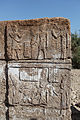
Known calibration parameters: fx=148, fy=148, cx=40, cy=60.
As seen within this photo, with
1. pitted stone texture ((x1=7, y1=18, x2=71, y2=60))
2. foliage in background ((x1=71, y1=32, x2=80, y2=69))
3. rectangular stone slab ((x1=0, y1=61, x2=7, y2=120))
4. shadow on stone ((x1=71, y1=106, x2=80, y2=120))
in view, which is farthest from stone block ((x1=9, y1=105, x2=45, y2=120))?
foliage in background ((x1=71, y1=32, x2=80, y2=69))

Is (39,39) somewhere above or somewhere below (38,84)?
above

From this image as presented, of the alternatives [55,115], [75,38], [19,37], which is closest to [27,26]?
[19,37]

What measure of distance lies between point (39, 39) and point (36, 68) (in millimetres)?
529

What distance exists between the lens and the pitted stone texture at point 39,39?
8.59ft

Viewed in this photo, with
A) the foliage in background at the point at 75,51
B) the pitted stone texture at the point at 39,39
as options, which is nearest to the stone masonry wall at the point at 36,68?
the pitted stone texture at the point at 39,39

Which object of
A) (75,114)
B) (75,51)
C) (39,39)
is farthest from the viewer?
(75,51)

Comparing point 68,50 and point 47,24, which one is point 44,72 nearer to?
point 68,50

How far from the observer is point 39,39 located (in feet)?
8.75

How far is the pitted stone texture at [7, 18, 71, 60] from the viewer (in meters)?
2.62

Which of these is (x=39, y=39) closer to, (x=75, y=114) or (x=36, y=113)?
(x=36, y=113)

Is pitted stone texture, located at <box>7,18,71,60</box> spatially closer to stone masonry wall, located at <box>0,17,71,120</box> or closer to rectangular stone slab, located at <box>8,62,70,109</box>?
stone masonry wall, located at <box>0,17,71,120</box>

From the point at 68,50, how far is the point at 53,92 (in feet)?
2.66

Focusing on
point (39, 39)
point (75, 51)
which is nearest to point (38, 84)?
point (39, 39)

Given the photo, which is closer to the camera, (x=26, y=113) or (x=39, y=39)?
(x=39, y=39)
